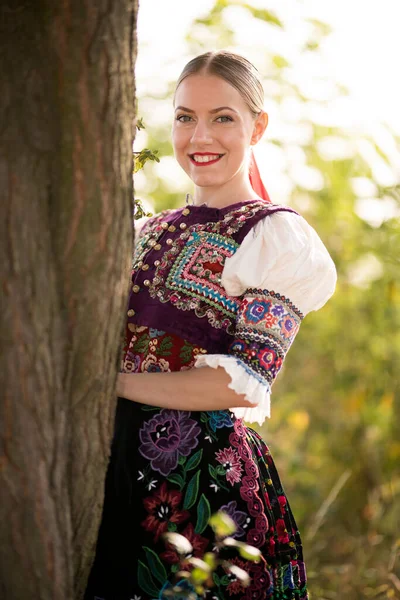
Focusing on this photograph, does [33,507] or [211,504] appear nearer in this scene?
[33,507]

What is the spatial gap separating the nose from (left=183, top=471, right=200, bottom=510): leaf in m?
0.83

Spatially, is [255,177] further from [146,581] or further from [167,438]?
[146,581]

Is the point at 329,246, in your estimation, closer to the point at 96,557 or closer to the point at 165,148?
the point at 165,148

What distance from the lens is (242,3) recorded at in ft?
13.8

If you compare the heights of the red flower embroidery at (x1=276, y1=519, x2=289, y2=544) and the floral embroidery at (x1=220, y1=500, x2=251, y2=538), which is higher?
the floral embroidery at (x1=220, y1=500, x2=251, y2=538)

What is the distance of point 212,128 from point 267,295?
0.50 m

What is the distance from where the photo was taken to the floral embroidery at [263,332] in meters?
1.91

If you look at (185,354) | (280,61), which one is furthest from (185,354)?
(280,61)

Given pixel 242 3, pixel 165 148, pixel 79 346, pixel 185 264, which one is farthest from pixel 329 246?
pixel 79 346

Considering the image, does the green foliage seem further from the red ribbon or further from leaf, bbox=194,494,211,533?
the red ribbon

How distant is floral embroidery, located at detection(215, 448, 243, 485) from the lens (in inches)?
78.0

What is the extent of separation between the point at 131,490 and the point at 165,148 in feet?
12.4

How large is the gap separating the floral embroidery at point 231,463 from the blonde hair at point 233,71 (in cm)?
88

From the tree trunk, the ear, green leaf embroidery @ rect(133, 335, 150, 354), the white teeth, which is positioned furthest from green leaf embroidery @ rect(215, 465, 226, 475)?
the ear
